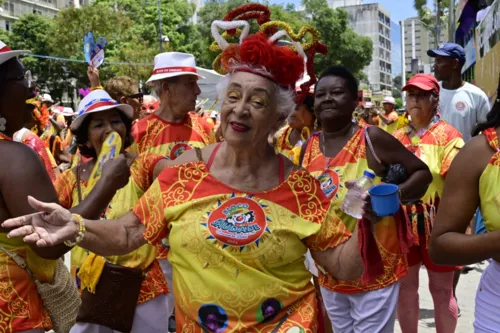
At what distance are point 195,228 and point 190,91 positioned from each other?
122 inches

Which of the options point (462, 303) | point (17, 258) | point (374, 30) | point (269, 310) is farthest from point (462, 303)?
point (374, 30)

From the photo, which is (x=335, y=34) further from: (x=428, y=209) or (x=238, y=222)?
(x=238, y=222)

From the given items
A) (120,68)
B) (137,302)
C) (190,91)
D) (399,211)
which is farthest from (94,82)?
(120,68)

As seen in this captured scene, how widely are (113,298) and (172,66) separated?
2365 millimetres

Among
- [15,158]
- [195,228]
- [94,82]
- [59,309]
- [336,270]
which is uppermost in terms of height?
[94,82]

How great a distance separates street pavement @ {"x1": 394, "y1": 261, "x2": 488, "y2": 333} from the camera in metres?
6.35

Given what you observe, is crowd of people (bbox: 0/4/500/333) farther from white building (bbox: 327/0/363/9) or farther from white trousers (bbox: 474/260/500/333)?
white building (bbox: 327/0/363/9)

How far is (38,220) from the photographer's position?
8.35ft

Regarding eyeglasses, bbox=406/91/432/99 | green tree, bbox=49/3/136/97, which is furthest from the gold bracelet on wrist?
green tree, bbox=49/3/136/97

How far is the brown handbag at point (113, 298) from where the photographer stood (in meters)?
4.02

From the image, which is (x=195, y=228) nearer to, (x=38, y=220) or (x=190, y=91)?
(x=38, y=220)

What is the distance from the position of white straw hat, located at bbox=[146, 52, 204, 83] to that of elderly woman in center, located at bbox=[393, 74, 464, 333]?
→ 190cm

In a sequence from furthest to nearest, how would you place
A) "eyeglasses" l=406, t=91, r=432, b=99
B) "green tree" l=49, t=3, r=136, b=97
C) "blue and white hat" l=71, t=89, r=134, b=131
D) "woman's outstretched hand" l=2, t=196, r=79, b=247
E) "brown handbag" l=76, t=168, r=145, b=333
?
1. "green tree" l=49, t=3, r=136, b=97
2. "eyeglasses" l=406, t=91, r=432, b=99
3. "blue and white hat" l=71, t=89, r=134, b=131
4. "brown handbag" l=76, t=168, r=145, b=333
5. "woman's outstretched hand" l=2, t=196, r=79, b=247

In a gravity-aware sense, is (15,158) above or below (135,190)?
above
